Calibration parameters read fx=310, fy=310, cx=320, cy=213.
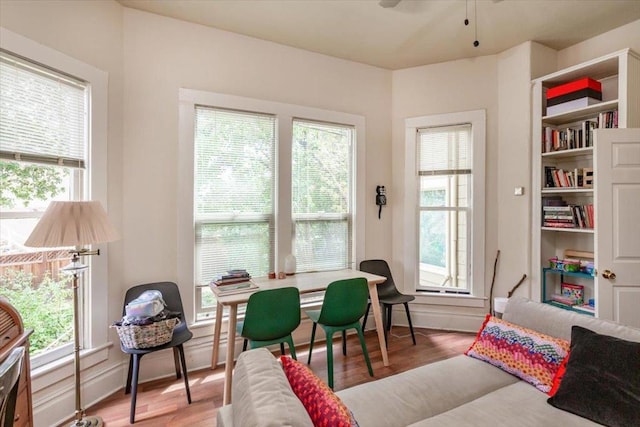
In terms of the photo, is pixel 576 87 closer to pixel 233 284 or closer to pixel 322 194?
pixel 322 194

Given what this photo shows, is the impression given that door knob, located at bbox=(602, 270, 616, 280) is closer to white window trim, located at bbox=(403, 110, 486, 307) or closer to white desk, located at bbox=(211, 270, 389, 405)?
white window trim, located at bbox=(403, 110, 486, 307)

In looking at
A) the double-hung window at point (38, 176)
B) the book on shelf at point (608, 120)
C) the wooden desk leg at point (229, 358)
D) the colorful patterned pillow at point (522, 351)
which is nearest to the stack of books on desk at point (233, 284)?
the wooden desk leg at point (229, 358)

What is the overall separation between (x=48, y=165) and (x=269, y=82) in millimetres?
1950

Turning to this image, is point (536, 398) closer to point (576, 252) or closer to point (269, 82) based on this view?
point (576, 252)

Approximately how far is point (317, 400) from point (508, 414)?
955 mm

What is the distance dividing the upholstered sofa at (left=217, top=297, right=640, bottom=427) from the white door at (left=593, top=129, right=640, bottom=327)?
1042 mm

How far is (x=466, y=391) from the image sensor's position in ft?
5.40

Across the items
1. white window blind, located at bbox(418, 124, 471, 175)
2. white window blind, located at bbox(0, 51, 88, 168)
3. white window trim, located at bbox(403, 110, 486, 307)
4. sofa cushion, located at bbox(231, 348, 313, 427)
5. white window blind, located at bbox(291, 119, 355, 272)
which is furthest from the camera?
white window blind, located at bbox(418, 124, 471, 175)

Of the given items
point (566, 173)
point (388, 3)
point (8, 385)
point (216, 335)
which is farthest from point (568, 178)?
point (8, 385)

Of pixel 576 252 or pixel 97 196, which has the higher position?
pixel 97 196

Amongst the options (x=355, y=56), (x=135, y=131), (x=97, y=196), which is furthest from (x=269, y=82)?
(x=97, y=196)

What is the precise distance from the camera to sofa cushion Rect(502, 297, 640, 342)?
1623mm

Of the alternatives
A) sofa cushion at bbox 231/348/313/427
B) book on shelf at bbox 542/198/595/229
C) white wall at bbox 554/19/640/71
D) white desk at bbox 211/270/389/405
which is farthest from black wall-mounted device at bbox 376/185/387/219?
sofa cushion at bbox 231/348/313/427

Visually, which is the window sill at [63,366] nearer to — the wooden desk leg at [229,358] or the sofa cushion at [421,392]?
the wooden desk leg at [229,358]
